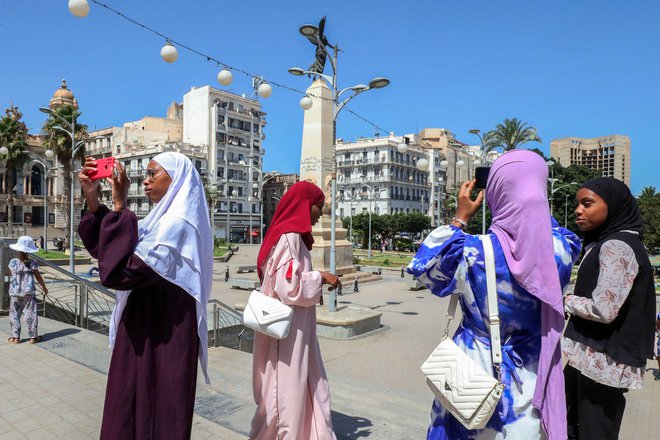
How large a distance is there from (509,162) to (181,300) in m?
1.80

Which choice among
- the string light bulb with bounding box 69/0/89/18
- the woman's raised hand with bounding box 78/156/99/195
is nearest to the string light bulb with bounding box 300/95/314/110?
the string light bulb with bounding box 69/0/89/18

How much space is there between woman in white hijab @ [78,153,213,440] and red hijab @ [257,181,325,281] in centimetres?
84

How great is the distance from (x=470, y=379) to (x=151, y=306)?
163 cm

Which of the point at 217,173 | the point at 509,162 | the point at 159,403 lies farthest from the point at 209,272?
the point at 217,173

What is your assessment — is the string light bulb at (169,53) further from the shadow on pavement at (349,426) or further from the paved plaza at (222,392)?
the shadow on pavement at (349,426)

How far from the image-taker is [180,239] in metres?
2.38

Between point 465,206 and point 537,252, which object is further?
point 465,206

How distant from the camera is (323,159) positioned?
1867 cm

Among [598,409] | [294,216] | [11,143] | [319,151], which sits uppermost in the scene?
[11,143]

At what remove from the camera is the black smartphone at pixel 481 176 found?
2301 millimetres

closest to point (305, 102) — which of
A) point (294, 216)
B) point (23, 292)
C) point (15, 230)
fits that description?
point (23, 292)

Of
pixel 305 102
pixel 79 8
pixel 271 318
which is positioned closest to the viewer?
pixel 271 318

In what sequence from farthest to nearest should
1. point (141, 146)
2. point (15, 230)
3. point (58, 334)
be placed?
point (141, 146)
point (15, 230)
point (58, 334)

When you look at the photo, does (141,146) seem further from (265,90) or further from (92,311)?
(92,311)
